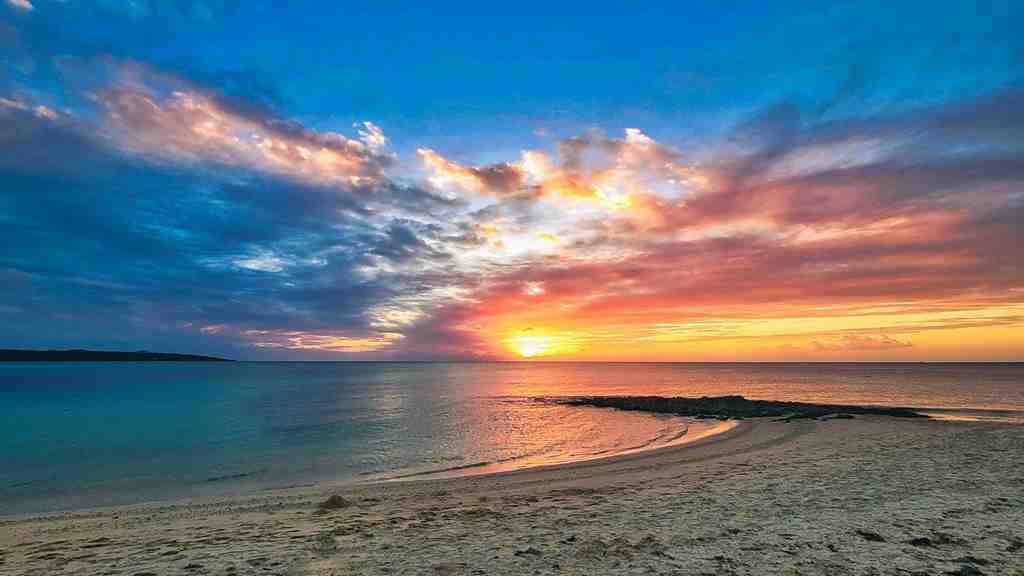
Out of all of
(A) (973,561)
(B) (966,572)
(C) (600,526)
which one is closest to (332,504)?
(C) (600,526)

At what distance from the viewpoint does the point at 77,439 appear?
35062 millimetres

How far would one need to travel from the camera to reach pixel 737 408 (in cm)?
4950

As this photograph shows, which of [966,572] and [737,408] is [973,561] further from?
[737,408]

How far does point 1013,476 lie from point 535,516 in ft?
52.5

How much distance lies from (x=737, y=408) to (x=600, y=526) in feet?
142

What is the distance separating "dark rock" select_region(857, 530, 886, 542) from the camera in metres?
10.2

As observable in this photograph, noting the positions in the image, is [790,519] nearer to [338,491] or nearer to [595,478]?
[595,478]

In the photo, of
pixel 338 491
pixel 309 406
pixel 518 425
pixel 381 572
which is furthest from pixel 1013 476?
pixel 309 406

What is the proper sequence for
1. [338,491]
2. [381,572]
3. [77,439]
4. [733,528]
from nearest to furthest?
1. [381,572]
2. [733,528]
3. [338,491]
4. [77,439]

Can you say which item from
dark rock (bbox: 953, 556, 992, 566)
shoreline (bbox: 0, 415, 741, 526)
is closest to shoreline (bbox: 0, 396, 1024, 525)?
shoreline (bbox: 0, 415, 741, 526)

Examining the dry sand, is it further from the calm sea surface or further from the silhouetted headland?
the silhouetted headland

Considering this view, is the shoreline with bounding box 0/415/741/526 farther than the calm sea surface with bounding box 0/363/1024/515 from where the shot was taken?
No

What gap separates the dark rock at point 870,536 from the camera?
10206 millimetres

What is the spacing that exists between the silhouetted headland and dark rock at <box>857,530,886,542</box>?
35217 millimetres
